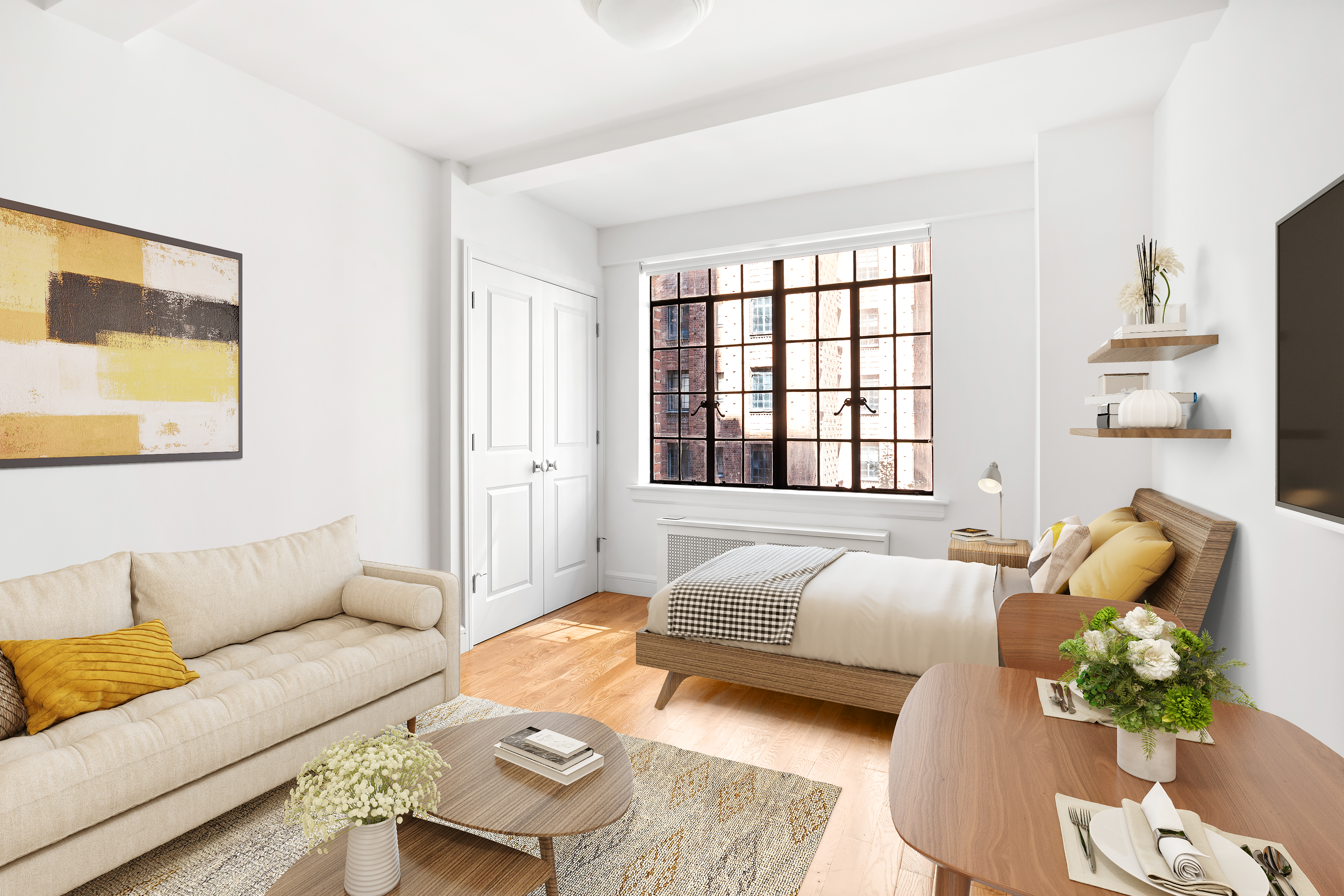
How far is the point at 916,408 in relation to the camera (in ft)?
14.1

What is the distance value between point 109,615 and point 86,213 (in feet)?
4.61

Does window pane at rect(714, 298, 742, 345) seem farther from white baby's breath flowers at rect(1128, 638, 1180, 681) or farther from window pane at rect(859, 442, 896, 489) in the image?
white baby's breath flowers at rect(1128, 638, 1180, 681)

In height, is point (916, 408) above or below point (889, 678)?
above

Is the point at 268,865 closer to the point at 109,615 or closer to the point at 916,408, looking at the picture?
the point at 109,615

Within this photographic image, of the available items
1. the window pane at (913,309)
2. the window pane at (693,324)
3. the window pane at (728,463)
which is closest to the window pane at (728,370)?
the window pane at (693,324)

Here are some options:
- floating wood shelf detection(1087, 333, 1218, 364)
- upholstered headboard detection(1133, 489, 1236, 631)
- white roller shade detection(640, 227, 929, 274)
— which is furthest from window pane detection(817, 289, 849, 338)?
upholstered headboard detection(1133, 489, 1236, 631)

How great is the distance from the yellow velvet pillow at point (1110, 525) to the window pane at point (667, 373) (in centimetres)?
295

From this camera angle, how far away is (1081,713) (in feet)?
4.28

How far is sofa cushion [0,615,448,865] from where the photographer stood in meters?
1.54

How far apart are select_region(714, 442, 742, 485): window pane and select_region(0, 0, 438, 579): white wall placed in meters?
2.09

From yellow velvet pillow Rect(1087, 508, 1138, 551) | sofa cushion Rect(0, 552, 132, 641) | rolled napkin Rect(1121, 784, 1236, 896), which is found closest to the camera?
rolled napkin Rect(1121, 784, 1236, 896)

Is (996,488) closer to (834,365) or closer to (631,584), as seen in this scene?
(834,365)

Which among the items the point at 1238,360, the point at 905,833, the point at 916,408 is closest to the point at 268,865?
the point at 905,833

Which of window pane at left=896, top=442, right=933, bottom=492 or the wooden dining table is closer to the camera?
the wooden dining table
